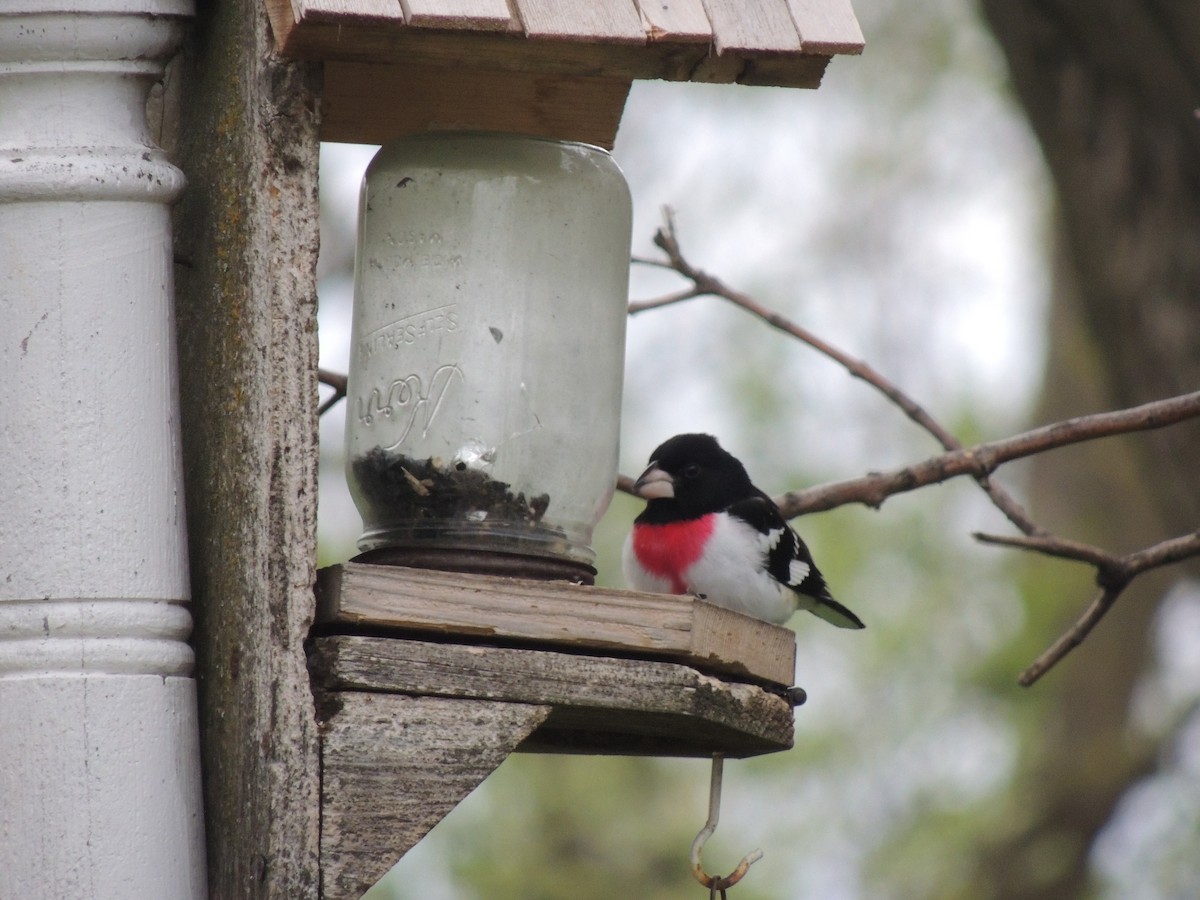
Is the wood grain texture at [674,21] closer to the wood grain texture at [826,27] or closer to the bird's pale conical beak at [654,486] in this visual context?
the wood grain texture at [826,27]

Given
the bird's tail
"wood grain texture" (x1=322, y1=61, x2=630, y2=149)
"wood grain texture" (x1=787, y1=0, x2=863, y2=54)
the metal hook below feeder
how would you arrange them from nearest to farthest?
"wood grain texture" (x1=787, y1=0, x2=863, y2=54), the metal hook below feeder, "wood grain texture" (x1=322, y1=61, x2=630, y2=149), the bird's tail

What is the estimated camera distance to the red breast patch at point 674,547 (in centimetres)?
339

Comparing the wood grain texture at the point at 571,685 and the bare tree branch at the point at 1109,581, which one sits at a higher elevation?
the bare tree branch at the point at 1109,581

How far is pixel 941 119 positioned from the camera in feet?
35.7

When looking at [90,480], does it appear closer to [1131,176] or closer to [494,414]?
[494,414]

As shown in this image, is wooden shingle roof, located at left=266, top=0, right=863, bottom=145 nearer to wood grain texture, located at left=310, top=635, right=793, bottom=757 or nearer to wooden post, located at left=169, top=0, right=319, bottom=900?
wooden post, located at left=169, top=0, right=319, bottom=900

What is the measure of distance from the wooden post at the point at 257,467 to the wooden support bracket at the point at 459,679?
43 millimetres

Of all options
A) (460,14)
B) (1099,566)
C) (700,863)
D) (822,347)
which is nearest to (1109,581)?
(1099,566)

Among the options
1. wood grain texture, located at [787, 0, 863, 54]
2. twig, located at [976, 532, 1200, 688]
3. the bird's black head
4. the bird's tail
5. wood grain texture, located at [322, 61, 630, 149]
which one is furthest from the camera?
the bird's tail

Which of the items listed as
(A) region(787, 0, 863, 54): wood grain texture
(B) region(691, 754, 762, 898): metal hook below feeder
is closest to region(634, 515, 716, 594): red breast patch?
(B) region(691, 754, 762, 898): metal hook below feeder

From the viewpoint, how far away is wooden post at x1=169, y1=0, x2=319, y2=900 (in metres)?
1.96

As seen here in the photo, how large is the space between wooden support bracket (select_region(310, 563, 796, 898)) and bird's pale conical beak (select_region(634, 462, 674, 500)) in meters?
1.12

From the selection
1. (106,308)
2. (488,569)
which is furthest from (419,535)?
(106,308)

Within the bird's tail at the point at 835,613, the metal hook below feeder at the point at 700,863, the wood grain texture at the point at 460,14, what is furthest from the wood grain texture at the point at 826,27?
the bird's tail at the point at 835,613
